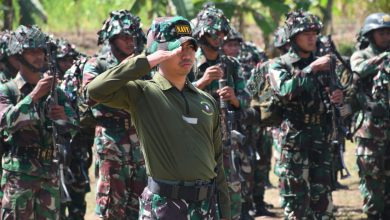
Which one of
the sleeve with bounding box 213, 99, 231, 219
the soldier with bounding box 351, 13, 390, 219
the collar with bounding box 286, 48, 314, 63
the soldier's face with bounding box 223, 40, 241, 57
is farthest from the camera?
the soldier with bounding box 351, 13, 390, 219

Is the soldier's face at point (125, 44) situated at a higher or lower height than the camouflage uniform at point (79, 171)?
higher

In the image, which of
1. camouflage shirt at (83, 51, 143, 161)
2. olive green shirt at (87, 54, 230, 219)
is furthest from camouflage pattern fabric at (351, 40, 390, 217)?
olive green shirt at (87, 54, 230, 219)

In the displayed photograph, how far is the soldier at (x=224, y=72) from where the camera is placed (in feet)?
28.2

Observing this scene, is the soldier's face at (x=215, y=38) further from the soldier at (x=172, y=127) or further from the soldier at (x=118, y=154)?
the soldier at (x=172, y=127)

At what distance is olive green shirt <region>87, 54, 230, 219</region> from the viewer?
558 cm

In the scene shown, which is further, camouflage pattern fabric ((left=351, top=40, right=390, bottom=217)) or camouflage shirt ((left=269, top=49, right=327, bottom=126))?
camouflage pattern fabric ((left=351, top=40, right=390, bottom=217))

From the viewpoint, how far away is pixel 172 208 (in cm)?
562

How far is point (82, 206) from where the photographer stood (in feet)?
34.2

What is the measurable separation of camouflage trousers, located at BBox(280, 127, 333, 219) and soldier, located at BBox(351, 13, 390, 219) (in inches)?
52.4

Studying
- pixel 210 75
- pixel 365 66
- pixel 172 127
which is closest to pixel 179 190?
pixel 172 127

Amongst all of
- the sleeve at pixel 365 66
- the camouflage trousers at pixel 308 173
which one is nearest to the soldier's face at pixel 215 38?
the camouflage trousers at pixel 308 173

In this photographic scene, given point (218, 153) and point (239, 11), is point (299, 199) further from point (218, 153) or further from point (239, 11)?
point (239, 11)

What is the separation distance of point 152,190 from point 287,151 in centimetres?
389

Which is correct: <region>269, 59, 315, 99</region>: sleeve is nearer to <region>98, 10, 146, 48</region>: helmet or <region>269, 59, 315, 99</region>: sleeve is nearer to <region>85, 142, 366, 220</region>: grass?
<region>98, 10, 146, 48</region>: helmet
